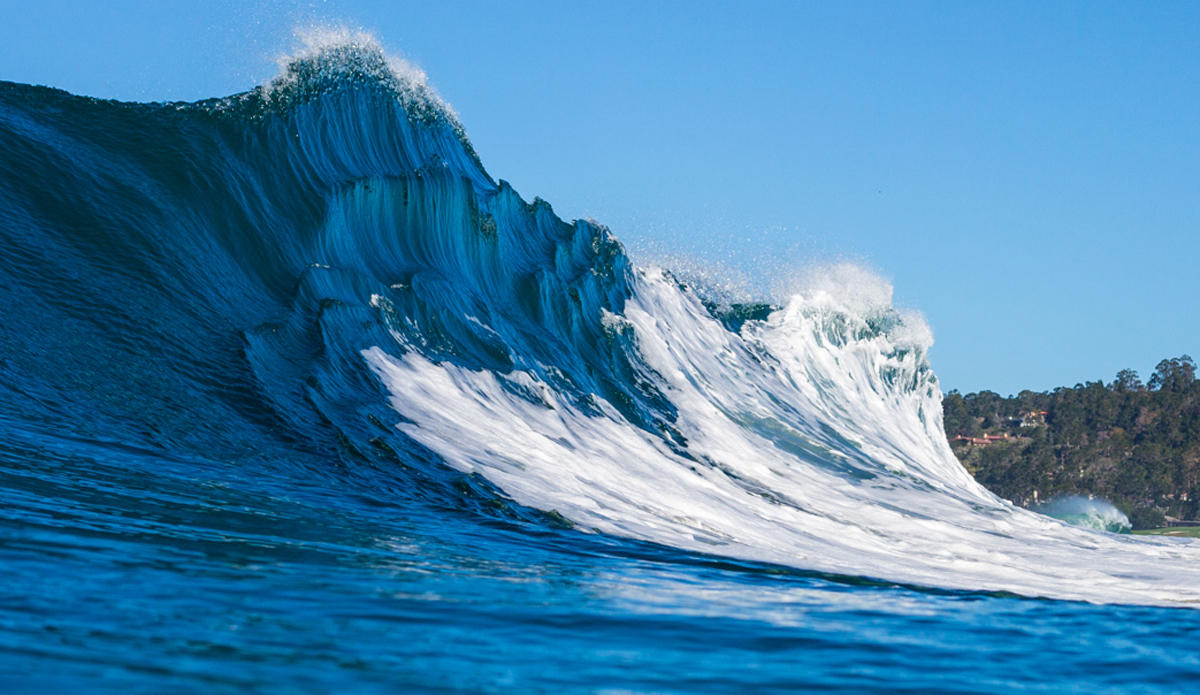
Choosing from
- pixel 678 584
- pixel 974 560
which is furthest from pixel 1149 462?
pixel 678 584

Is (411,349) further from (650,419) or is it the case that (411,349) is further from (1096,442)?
(1096,442)

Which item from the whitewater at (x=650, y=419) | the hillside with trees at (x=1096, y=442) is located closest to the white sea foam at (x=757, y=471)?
the whitewater at (x=650, y=419)

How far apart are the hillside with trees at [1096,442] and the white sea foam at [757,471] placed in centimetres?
4568

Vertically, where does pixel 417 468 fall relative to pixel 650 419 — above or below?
below

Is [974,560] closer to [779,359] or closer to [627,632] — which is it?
[627,632]

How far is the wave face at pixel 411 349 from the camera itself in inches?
287

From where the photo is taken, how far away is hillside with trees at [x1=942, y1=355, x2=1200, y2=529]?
60.8 m

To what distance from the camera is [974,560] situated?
9.04 meters

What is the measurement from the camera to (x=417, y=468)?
24.5 ft

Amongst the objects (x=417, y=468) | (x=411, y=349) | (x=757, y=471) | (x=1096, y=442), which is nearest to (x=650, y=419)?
(x=757, y=471)

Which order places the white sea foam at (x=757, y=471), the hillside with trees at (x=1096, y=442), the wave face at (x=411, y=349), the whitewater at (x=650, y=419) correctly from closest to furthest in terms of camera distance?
the wave face at (x=411, y=349)
the white sea foam at (x=757, y=471)
the whitewater at (x=650, y=419)
the hillside with trees at (x=1096, y=442)

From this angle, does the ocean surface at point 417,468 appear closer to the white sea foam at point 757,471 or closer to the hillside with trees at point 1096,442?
the white sea foam at point 757,471

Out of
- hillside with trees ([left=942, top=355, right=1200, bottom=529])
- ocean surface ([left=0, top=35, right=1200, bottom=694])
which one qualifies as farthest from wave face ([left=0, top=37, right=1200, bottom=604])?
hillside with trees ([left=942, top=355, right=1200, bottom=529])

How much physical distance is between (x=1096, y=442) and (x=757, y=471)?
70.0 m
